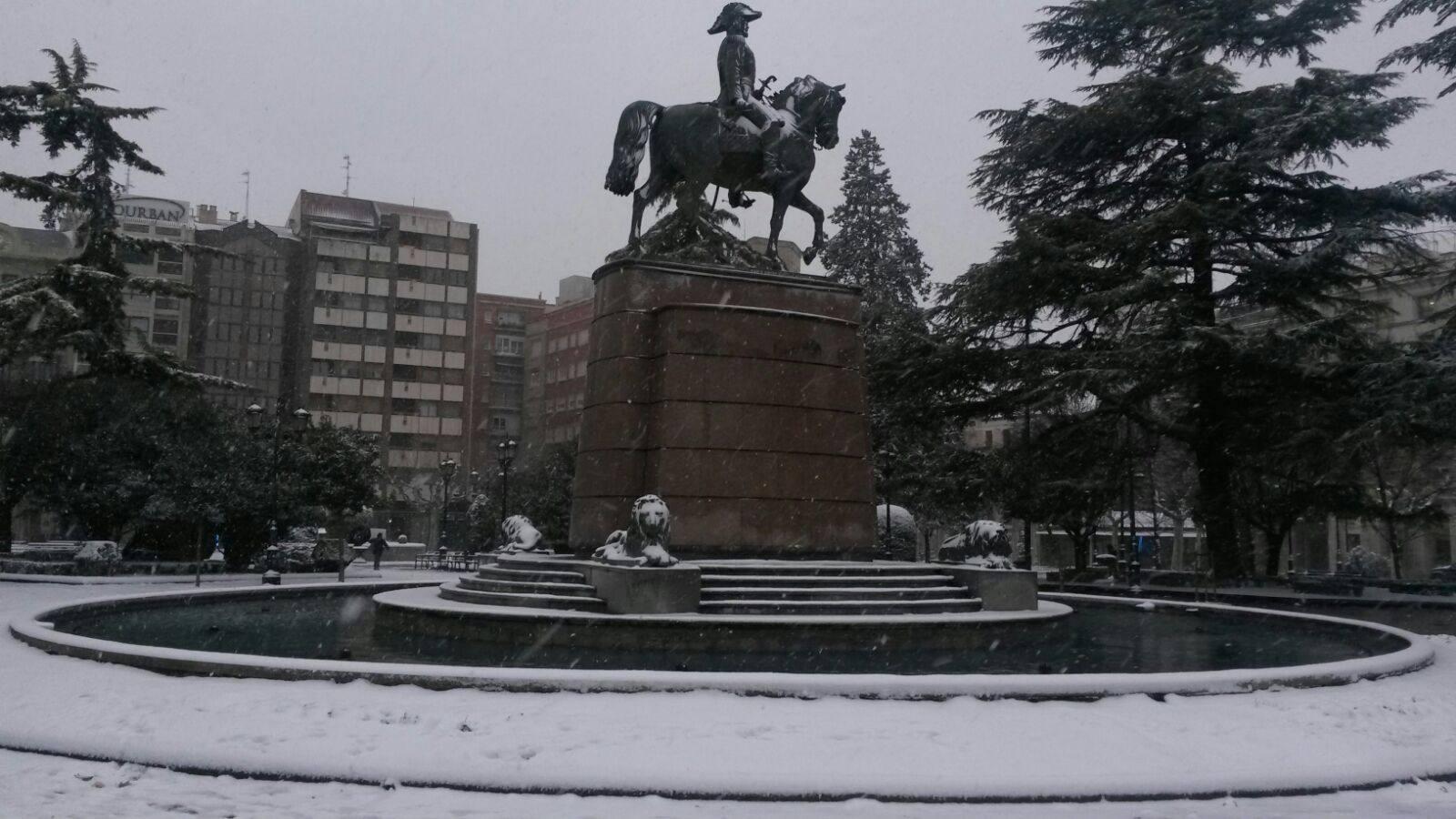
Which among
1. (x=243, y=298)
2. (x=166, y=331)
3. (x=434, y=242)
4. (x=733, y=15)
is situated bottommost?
(x=733, y=15)

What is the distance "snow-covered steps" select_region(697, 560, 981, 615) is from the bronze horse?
4.62m

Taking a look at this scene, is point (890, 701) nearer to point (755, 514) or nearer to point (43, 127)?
point (755, 514)

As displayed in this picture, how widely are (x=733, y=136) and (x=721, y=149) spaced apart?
0.69 feet

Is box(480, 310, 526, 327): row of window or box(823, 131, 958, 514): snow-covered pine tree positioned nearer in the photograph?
box(823, 131, 958, 514): snow-covered pine tree

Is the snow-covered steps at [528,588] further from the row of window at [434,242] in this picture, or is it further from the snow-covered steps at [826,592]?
the row of window at [434,242]

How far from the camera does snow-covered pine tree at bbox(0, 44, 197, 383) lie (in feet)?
97.2

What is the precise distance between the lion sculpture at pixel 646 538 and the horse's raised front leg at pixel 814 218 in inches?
204

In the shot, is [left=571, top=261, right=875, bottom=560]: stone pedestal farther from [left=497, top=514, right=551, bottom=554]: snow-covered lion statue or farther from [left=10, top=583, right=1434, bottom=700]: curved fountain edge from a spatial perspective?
[left=10, top=583, right=1434, bottom=700]: curved fountain edge

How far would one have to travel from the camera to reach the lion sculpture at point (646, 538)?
34.2ft

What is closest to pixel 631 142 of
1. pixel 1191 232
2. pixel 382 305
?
pixel 1191 232

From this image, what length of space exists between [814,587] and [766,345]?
3146 mm

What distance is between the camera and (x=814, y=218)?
576 inches

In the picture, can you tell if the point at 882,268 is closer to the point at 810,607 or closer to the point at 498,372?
the point at 810,607

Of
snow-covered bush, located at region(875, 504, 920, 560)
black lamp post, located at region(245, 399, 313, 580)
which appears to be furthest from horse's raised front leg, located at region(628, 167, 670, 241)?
black lamp post, located at region(245, 399, 313, 580)
